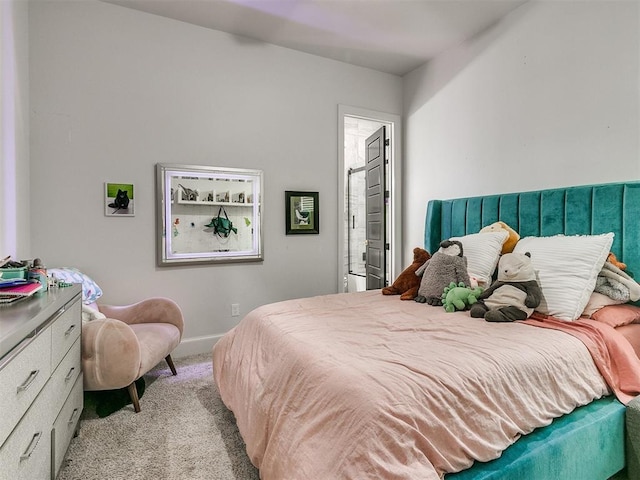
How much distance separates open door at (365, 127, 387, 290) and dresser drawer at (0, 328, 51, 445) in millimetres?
3383

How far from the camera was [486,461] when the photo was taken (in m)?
1.12

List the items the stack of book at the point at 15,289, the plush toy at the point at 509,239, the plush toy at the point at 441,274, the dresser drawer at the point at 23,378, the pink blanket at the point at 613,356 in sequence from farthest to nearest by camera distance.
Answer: the plush toy at the point at 509,239 → the plush toy at the point at 441,274 → the pink blanket at the point at 613,356 → the stack of book at the point at 15,289 → the dresser drawer at the point at 23,378

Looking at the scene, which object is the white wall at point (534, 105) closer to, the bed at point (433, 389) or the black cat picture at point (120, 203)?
the bed at point (433, 389)

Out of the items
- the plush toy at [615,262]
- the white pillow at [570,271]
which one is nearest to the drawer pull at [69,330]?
the white pillow at [570,271]

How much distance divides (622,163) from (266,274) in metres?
2.85

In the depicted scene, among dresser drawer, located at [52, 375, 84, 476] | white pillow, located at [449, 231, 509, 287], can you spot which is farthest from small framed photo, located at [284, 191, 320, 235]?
dresser drawer, located at [52, 375, 84, 476]

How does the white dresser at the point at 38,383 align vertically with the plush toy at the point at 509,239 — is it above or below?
below

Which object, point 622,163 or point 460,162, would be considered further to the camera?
point 460,162

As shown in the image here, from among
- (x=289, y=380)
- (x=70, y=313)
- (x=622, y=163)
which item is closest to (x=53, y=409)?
(x=70, y=313)

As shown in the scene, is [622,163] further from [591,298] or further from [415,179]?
[415,179]

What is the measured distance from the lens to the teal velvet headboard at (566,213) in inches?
79.2

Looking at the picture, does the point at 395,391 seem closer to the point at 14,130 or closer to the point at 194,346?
the point at 194,346

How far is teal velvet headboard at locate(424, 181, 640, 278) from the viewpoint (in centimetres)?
201

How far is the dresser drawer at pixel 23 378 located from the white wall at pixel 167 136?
1.62 m
